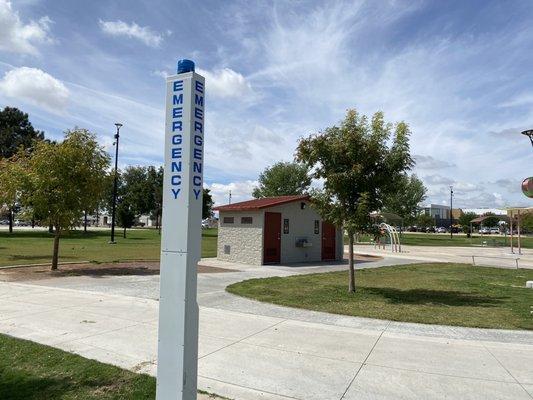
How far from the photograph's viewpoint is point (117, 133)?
3228cm

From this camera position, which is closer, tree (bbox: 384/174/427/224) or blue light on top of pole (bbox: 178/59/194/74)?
blue light on top of pole (bbox: 178/59/194/74)

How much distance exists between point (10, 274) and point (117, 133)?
19.0 meters

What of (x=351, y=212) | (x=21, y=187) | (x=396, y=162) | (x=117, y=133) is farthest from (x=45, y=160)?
(x=117, y=133)

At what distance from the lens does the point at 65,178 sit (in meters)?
16.5

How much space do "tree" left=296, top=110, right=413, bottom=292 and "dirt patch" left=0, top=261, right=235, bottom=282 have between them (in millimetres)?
6779

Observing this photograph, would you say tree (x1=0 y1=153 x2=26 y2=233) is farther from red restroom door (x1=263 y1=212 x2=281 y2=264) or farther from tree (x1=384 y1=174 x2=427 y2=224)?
tree (x1=384 y1=174 x2=427 y2=224)

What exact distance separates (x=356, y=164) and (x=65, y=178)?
10702 millimetres

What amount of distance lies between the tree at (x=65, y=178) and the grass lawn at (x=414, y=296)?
7256 mm

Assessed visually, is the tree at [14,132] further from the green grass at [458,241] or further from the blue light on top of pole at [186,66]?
the blue light on top of pole at [186,66]

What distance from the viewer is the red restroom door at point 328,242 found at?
24.4 metres

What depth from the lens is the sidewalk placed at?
16.7ft

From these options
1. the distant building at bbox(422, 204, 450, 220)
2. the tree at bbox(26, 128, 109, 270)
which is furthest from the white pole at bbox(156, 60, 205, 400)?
the distant building at bbox(422, 204, 450, 220)

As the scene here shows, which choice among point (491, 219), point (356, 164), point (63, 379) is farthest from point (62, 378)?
point (491, 219)

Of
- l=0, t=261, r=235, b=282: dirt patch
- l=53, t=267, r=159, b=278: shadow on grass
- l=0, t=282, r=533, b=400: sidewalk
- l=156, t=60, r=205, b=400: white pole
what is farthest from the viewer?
l=53, t=267, r=159, b=278: shadow on grass
